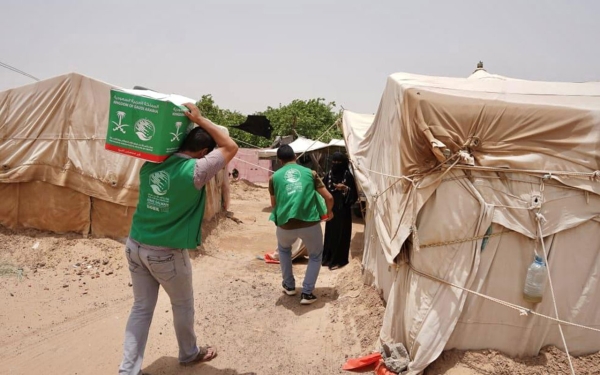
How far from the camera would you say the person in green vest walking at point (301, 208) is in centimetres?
447

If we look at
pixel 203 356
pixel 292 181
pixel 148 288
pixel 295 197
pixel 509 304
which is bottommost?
pixel 203 356

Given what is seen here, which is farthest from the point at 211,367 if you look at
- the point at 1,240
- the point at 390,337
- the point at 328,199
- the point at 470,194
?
the point at 1,240

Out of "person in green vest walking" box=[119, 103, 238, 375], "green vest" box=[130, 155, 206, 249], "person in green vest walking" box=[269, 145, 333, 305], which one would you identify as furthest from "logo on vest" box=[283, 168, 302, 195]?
"green vest" box=[130, 155, 206, 249]

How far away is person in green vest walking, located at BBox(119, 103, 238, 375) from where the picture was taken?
2.85 meters

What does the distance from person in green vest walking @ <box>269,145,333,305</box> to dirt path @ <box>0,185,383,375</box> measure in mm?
587

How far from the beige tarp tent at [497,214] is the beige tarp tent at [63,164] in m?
4.78

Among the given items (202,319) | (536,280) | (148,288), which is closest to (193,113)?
(148,288)

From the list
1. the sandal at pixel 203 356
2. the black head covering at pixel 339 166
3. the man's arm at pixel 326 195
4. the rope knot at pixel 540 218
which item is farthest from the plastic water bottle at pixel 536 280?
the black head covering at pixel 339 166

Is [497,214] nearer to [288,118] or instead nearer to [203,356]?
[203,356]

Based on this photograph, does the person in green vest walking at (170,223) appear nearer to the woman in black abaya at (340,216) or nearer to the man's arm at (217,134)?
the man's arm at (217,134)

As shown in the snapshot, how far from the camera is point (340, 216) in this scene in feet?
21.9

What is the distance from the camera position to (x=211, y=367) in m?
3.41

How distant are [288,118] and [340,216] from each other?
17.6 m

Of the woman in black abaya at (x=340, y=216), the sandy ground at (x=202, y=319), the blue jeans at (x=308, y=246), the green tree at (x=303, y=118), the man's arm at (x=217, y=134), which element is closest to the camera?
the man's arm at (x=217, y=134)
